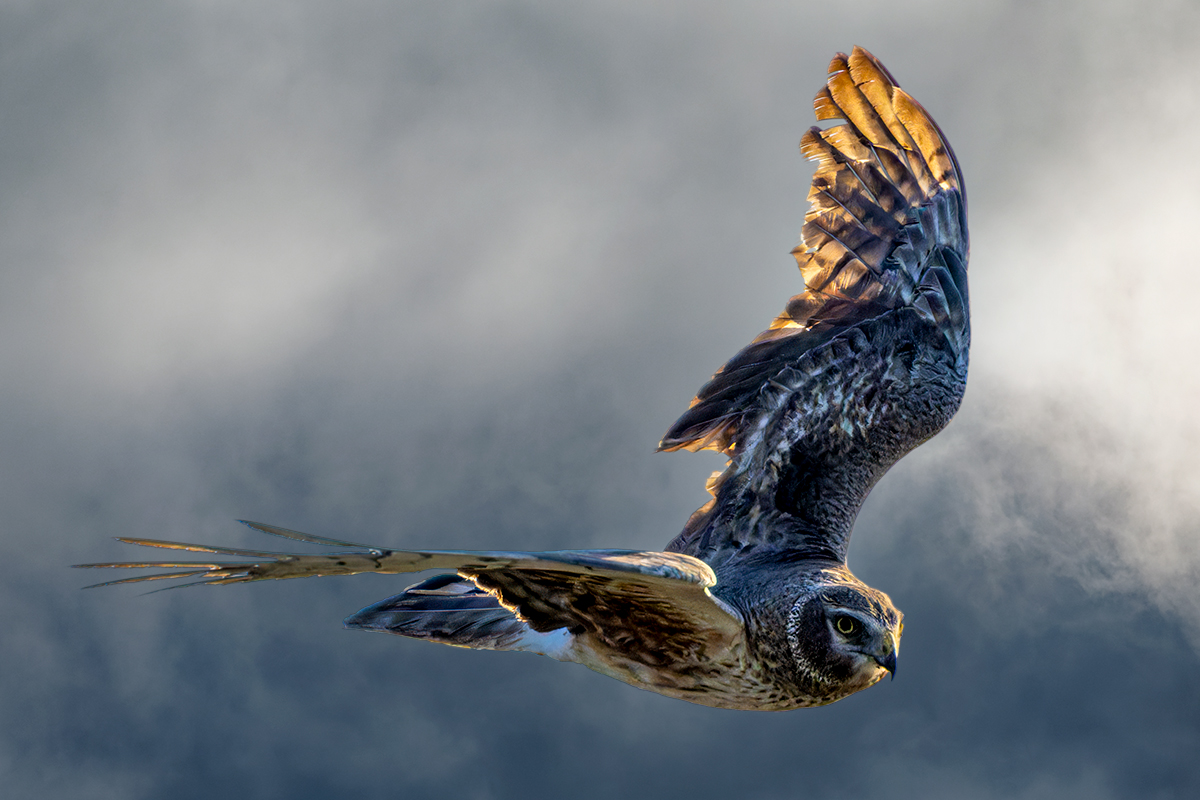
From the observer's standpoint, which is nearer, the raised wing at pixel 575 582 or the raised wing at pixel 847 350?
the raised wing at pixel 575 582

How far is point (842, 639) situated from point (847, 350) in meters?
3.38

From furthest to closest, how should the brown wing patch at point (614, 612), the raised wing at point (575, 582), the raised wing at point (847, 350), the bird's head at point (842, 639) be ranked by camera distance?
the raised wing at point (847, 350), the bird's head at point (842, 639), the brown wing patch at point (614, 612), the raised wing at point (575, 582)

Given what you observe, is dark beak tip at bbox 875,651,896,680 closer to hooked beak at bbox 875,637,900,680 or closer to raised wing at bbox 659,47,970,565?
hooked beak at bbox 875,637,900,680

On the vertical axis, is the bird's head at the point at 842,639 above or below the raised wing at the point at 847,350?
below

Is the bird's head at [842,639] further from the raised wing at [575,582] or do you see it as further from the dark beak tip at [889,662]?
the raised wing at [575,582]

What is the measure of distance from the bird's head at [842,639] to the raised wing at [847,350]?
4.87 ft

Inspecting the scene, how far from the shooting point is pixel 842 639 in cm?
700

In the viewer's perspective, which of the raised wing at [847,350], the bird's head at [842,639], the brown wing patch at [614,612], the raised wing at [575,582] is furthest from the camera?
the raised wing at [847,350]

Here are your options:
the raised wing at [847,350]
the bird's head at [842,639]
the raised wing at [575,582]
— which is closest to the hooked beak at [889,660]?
the bird's head at [842,639]

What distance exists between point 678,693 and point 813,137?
5.45 metres

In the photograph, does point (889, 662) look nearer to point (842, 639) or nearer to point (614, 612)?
point (842, 639)

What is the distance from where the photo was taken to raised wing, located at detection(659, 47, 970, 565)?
9.16m

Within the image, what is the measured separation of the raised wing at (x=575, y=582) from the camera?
16.1 feet

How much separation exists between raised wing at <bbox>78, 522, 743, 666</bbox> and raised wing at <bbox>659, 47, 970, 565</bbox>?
61.4 inches
